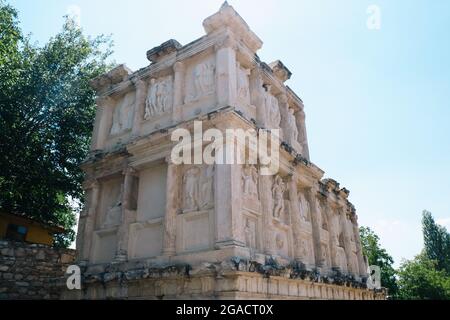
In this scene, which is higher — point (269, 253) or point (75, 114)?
point (75, 114)

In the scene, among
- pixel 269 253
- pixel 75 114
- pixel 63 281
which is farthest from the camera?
pixel 75 114

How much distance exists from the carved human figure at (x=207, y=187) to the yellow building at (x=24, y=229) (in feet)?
28.9

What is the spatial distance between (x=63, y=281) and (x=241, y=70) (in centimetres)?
720

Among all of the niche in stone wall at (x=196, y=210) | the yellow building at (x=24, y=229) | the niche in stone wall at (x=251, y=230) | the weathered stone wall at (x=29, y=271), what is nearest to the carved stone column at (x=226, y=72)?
the niche in stone wall at (x=196, y=210)

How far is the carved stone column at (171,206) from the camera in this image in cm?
760

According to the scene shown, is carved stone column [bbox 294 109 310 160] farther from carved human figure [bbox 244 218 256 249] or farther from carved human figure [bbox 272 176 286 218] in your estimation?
carved human figure [bbox 244 218 256 249]

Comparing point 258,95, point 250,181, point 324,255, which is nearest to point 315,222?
point 324,255

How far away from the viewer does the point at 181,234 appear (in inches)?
304

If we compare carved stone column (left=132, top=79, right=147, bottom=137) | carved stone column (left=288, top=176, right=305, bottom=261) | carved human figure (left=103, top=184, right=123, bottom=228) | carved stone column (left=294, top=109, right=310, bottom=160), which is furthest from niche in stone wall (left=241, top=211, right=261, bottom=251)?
carved stone column (left=294, top=109, right=310, bottom=160)

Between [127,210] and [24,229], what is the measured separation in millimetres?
7074

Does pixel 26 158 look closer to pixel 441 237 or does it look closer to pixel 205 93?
pixel 205 93

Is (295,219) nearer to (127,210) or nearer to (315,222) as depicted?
(315,222)
